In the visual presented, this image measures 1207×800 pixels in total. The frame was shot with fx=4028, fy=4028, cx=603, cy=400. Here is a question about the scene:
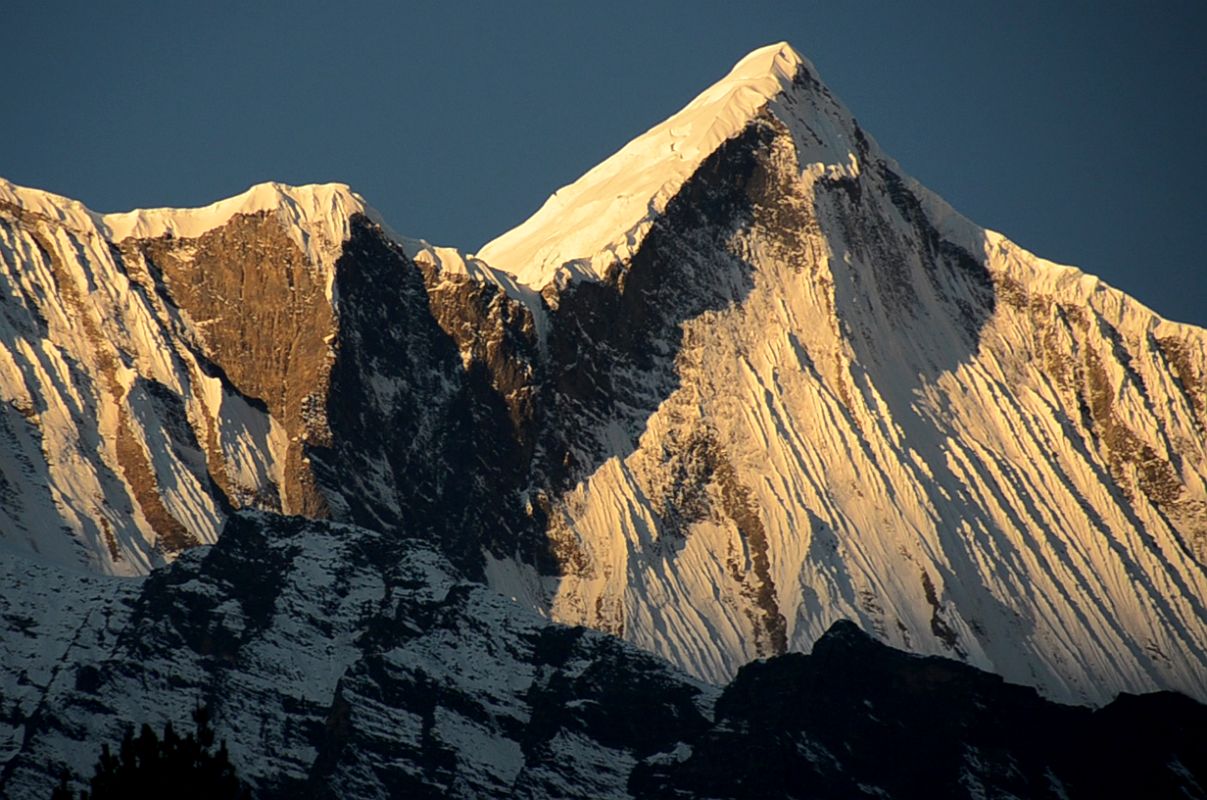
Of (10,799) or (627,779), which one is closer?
(10,799)

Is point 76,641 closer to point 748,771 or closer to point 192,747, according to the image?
point 748,771

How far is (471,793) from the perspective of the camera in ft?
633

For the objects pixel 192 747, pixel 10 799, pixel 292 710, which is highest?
pixel 292 710

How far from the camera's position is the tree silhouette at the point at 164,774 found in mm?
129125

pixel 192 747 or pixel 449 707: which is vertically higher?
pixel 449 707

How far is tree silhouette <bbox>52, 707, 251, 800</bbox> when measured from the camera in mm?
129125

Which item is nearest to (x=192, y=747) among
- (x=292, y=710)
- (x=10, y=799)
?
(x=10, y=799)

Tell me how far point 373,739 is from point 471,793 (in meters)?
5.40

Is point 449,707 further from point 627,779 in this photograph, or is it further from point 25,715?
point 25,715

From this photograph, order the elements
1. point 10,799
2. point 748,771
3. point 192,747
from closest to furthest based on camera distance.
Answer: point 192,747
point 10,799
point 748,771

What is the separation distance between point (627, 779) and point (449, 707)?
9.55 m

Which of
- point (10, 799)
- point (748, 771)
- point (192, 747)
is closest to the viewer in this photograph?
point (192, 747)

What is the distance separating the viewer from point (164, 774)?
5123 inches

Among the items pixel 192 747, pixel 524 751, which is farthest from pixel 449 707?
pixel 192 747
